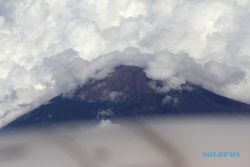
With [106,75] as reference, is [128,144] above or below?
below

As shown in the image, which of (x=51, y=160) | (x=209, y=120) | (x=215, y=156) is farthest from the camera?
(x=51, y=160)

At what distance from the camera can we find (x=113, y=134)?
75.7 ft

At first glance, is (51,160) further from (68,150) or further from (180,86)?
(180,86)

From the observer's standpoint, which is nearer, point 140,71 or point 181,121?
point 181,121

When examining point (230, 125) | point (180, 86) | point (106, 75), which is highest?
point (106, 75)

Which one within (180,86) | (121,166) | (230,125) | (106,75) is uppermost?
(106,75)

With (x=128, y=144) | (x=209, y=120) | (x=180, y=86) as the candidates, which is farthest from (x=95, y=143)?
(x=180, y=86)

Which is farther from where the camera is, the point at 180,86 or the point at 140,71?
the point at 140,71

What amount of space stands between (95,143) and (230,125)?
21.3 ft

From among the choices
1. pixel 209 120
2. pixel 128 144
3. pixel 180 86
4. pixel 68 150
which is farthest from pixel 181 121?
pixel 180 86

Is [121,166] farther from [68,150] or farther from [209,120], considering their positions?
[209,120]

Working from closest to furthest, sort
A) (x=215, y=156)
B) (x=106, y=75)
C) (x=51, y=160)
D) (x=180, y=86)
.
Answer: (x=215, y=156), (x=51, y=160), (x=180, y=86), (x=106, y=75)

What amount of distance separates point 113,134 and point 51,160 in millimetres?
3575

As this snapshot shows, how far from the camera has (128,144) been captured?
20984mm
